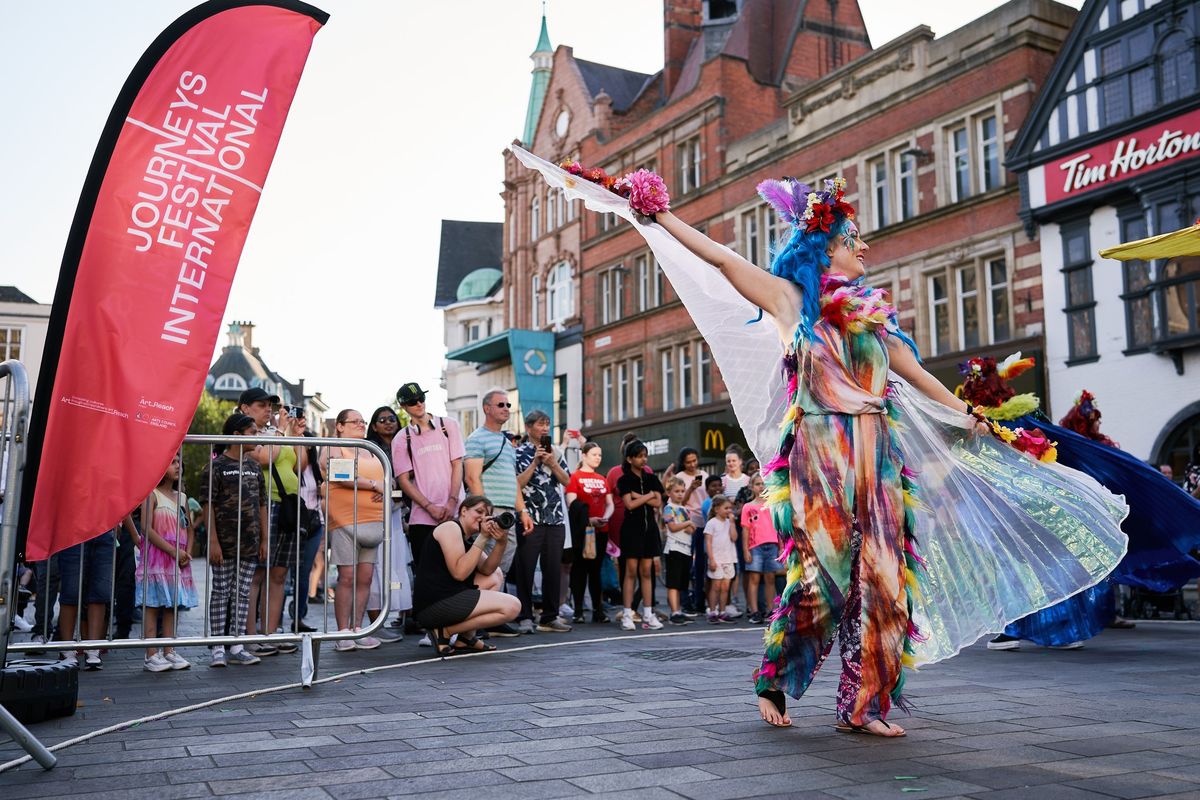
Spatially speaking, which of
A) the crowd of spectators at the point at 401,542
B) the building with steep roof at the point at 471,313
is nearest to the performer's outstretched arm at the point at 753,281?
the crowd of spectators at the point at 401,542

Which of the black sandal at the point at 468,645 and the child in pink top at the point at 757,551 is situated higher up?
the child in pink top at the point at 757,551

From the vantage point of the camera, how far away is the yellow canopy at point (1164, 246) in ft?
28.5

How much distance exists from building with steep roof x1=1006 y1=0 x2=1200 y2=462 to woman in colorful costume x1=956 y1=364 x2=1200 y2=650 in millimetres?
13743

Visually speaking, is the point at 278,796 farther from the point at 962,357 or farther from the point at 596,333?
the point at 596,333

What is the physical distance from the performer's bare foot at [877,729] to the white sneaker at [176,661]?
16.1ft

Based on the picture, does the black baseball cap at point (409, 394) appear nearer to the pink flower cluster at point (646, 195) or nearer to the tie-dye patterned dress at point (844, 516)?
the pink flower cluster at point (646, 195)

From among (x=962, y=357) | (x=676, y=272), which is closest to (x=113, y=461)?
(x=676, y=272)

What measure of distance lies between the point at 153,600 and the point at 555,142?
41133 millimetres

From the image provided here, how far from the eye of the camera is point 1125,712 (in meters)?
5.15

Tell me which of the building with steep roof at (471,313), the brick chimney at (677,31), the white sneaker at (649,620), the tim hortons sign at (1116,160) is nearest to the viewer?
the white sneaker at (649,620)

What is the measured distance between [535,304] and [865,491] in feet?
141

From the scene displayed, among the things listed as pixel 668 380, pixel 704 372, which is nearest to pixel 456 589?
pixel 704 372

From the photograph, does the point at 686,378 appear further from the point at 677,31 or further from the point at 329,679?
the point at 329,679

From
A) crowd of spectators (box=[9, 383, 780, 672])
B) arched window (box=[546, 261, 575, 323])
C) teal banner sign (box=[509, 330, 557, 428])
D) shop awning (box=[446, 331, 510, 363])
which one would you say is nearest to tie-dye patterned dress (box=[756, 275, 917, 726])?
crowd of spectators (box=[9, 383, 780, 672])
